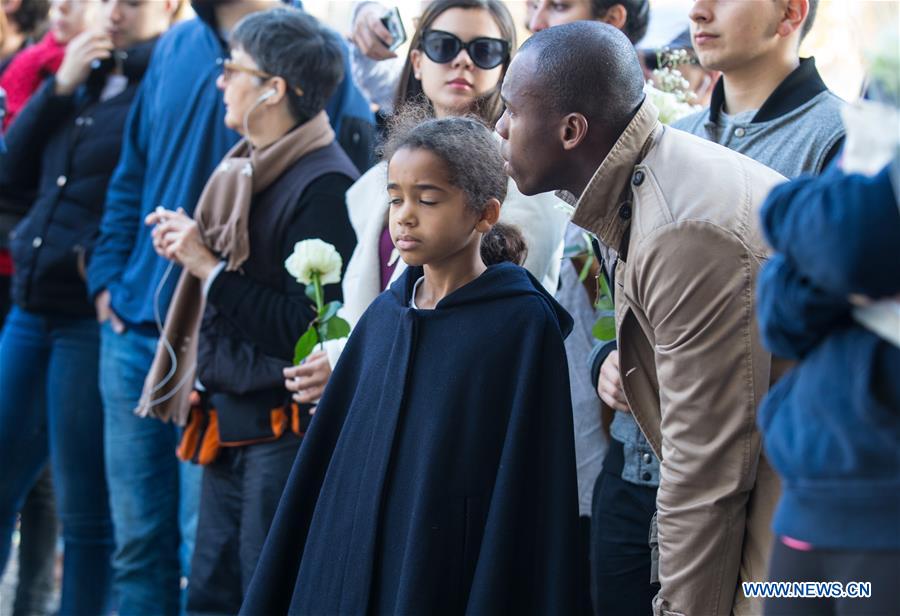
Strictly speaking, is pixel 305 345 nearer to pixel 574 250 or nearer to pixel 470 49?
pixel 574 250

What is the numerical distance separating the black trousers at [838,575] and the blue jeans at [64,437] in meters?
3.71

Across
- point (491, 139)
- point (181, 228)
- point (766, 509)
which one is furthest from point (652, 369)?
point (181, 228)

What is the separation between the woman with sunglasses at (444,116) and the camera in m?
3.65

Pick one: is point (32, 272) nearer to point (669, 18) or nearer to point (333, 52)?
point (333, 52)

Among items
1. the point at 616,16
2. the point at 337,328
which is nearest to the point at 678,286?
the point at 337,328

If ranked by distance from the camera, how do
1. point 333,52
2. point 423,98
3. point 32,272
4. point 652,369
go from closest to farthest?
point 652,369
point 423,98
point 333,52
point 32,272

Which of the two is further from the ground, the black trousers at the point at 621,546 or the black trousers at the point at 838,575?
the black trousers at the point at 838,575

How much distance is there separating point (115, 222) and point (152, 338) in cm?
54

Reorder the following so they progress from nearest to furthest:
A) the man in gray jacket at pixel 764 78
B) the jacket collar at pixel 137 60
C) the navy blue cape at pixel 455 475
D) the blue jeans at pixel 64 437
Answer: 1. the navy blue cape at pixel 455 475
2. the man in gray jacket at pixel 764 78
3. the blue jeans at pixel 64 437
4. the jacket collar at pixel 137 60

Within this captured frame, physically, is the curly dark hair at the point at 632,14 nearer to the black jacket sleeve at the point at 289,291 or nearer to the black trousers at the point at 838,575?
the black jacket sleeve at the point at 289,291

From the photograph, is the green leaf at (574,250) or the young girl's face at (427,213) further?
the green leaf at (574,250)

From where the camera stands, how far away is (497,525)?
2.94 m

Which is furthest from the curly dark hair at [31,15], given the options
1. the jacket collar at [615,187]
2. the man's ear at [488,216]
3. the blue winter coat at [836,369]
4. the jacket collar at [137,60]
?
Answer: the blue winter coat at [836,369]

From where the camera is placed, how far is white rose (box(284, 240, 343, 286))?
12.4 feet
